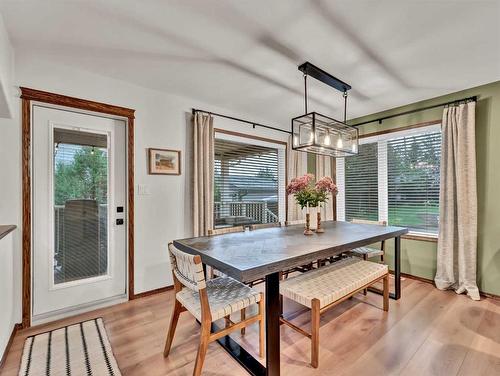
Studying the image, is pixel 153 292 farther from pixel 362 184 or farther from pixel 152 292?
pixel 362 184

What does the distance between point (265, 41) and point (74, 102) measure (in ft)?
6.54

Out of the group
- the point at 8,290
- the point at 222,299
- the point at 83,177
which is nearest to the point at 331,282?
the point at 222,299

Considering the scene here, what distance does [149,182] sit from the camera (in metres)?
3.01

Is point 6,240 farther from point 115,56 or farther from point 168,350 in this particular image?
point 115,56

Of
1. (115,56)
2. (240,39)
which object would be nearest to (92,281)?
(115,56)

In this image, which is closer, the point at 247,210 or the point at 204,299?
the point at 204,299

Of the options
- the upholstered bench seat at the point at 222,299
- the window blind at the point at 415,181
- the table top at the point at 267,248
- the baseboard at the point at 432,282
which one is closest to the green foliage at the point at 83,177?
the table top at the point at 267,248

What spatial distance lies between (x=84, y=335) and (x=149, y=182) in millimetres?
1615

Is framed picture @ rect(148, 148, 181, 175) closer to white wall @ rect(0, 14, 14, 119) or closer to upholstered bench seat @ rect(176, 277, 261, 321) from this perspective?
white wall @ rect(0, 14, 14, 119)

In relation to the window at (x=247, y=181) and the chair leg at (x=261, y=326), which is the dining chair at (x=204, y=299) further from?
the window at (x=247, y=181)

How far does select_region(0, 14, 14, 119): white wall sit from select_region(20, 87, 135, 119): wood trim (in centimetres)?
17

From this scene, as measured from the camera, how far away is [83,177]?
106 inches

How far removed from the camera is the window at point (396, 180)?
344cm

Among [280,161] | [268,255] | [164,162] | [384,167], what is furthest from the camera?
[280,161]
